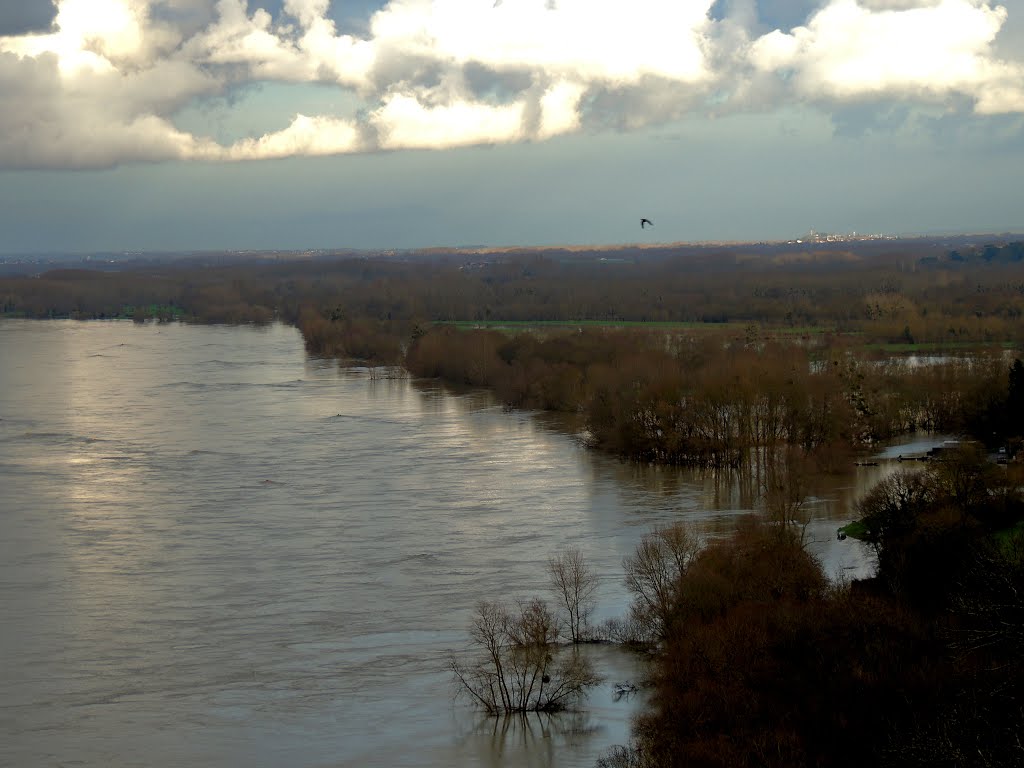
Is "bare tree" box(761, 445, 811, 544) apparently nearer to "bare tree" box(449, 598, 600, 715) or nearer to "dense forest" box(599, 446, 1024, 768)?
"dense forest" box(599, 446, 1024, 768)

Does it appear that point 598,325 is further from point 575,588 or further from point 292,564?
point 575,588

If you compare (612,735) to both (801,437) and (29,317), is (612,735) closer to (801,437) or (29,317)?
Result: (801,437)

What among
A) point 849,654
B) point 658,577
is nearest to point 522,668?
point 658,577

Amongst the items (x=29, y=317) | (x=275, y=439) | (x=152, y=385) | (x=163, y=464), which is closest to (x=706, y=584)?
(x=163, y=464)

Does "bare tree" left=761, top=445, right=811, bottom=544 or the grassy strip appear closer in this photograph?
"bare tree" left=761, top=445, right=811, bottom=544

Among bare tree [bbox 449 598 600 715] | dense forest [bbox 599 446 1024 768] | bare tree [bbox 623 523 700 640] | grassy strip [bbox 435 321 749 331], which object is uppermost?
grassy strip [bbox 435 321 749 331]

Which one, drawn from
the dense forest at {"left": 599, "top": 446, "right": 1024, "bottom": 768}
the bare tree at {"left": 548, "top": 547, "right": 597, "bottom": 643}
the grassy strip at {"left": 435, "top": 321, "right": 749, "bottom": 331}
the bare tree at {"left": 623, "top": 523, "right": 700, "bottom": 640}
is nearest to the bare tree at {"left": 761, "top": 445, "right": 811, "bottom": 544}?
the dense forest at {"left": 599, "top": 446, "right": 1024, "bottom": 768}

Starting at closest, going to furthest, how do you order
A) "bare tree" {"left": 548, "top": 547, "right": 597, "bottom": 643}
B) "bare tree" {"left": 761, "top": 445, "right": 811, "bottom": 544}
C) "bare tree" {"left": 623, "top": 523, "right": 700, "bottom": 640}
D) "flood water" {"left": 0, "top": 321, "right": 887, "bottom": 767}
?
"flood water" {"left": 0, "top": 321, "right": 887, "bottom": 767}, "bare tree" {"left": 623, "top": 523, "right": 700, "bottom": 640}, "bare tree" {"left": 548, "top": 547, "right": 597, "bottom": 643}, "bare tree" {"left": 761, "top": 445, "right": 811, "bottom": 544}
